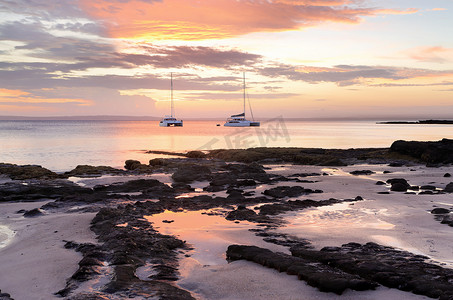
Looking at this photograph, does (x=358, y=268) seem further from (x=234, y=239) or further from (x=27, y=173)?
(x=27, y=173)

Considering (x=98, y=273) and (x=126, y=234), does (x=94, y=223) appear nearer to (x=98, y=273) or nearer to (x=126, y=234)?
(x=126, y=234)

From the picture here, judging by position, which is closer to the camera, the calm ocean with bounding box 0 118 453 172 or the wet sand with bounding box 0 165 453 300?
the wet sand with bounding box 0 165 453 300

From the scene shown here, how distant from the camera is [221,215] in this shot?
1343 cm

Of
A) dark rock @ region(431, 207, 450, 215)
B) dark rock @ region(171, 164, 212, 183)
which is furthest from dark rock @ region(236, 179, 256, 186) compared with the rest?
dark rock @ region(431, 207, 450, 215)

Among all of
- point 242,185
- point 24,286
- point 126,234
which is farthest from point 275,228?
point 242,185

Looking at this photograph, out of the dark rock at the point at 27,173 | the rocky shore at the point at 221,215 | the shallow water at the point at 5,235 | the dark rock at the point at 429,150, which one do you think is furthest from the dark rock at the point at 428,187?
the dark rock at the point at 27,173

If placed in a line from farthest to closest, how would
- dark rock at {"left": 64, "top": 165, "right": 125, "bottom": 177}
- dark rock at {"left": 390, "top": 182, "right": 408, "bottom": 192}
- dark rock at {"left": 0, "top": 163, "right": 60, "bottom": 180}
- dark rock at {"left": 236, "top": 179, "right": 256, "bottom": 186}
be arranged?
dark rock at {"left": 64, "top": 165, "right": 125, "bottom": 177}
dark rock at {"left": 0, "top": 163, "right": 60, "bottom": 180}
dark rock at {"left": 236, "top": 179, "right": 256, "bottom": 186}
dark rock at {"left": 390, "top": 182, "right": 408, "bottom": 192}

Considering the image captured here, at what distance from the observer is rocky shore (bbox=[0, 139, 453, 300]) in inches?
264

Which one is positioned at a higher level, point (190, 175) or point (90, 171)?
point (190, 175)

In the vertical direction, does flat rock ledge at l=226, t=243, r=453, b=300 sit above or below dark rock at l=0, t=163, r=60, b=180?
above

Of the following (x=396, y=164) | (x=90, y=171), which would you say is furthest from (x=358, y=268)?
(x=396, y=164)

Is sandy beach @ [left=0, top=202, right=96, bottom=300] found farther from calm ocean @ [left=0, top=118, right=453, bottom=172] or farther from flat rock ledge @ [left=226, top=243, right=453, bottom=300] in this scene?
calm ocean @ [left=0, top=118, right=453, bottom=172]

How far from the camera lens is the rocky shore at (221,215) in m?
6.71

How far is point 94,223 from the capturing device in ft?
38.6
